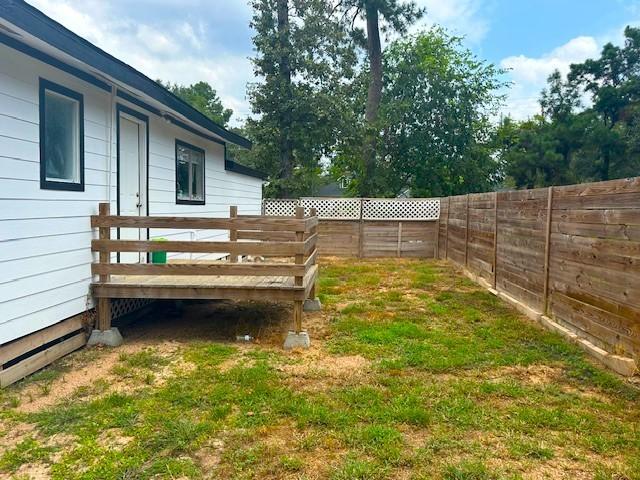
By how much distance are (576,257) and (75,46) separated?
16.9 feet

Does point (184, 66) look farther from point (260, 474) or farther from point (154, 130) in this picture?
point (260, 474)

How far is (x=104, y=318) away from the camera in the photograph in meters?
5.00

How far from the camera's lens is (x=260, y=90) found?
1489 cm

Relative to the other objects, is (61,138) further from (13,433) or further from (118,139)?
(13,433)

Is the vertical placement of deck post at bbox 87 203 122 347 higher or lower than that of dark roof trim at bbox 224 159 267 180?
lower

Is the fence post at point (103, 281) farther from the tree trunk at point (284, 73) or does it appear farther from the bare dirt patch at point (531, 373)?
the tree trunk at point (284, 73)

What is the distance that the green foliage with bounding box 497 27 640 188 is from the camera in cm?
1784

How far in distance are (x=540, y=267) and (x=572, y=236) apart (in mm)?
939

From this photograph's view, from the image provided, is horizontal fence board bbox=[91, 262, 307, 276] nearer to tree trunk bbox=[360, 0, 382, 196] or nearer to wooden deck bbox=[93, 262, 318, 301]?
wooden deck bbox=[93, 262, 318, 301]

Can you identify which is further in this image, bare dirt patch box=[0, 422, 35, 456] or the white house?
the white house

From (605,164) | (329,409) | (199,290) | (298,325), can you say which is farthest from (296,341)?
(605,164)

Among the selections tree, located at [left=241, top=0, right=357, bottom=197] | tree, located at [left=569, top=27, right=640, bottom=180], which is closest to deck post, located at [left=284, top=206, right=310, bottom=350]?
tree, located at [left=241, top=0, right=357, bottom=197]

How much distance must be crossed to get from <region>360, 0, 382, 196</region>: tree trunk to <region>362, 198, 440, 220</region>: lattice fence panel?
4.30 metres

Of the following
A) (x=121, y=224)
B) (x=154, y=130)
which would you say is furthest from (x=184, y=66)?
(x=121, y=224)
